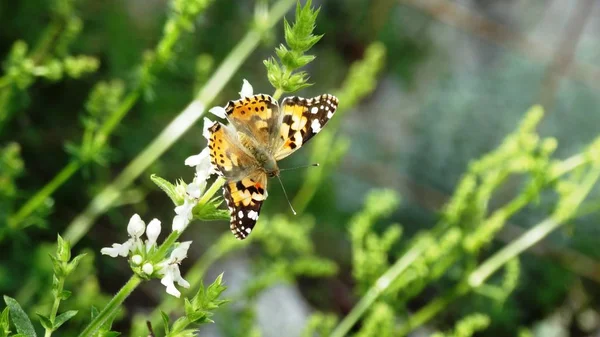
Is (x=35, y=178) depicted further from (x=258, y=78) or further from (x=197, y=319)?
(x=197, y=319)

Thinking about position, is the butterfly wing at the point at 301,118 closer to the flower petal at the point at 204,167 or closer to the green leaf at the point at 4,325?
the flower petal at the point at 204,167

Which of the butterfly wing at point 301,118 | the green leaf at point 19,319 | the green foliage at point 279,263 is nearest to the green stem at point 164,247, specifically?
the green leaf at point 19,319

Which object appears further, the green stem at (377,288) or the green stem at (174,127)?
the green stem at (174,127)

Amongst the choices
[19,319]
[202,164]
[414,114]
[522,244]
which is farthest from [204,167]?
[414,114]

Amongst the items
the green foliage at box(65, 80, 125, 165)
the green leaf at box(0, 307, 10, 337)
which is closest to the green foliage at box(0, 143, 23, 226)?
the green foliage at box(65, 80, 125, 165)

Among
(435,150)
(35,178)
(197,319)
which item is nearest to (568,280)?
(435,150)

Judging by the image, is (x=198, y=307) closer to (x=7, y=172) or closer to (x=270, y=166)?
(x=270, y=166)
